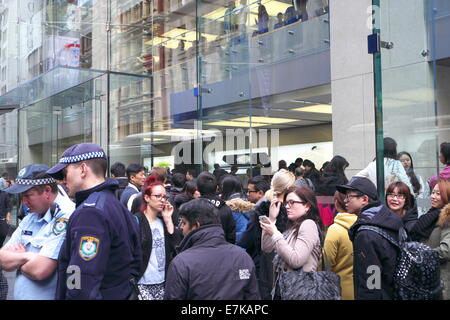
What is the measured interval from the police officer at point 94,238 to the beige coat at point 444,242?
2.30 metres

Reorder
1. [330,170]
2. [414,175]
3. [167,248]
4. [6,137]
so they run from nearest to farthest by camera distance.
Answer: [167,248] < [414,175] < [330,170] < [6,137]

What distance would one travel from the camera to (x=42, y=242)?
121 inches

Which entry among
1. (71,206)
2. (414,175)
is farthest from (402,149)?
(71,206)

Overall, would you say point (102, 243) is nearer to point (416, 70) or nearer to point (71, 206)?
point (71, 206)

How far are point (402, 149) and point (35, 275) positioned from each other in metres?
3.97

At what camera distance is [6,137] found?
50.4 feet

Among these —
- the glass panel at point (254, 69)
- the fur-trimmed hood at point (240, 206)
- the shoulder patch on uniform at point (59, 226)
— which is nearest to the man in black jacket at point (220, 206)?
the fur-trimmed hood at point (240, 206)

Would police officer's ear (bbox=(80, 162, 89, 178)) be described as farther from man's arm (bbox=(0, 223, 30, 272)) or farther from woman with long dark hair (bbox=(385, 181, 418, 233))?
woman with long dark hair (bbox=(385, 181, 418, 233))

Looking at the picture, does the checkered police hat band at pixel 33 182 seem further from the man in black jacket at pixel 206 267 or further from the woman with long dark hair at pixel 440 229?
the woman with long dark hair at pixel 440 229

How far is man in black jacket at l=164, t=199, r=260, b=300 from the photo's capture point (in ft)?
9.37

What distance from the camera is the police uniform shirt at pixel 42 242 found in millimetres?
3008

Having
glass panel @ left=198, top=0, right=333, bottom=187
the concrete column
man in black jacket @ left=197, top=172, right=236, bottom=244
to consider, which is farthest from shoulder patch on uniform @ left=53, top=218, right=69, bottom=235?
the concrete column

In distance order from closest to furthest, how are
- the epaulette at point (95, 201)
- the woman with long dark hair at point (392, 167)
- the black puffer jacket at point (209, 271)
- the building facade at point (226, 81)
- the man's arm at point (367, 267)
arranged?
the epaulette at point (95, 201), the black puffer jacket at point (209, 271), the man's arm at point (367, 267), the woman with long dark hair at point (392, 167), the building facade at point (226, 81)
